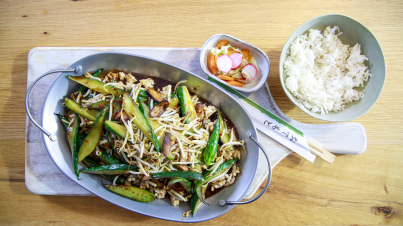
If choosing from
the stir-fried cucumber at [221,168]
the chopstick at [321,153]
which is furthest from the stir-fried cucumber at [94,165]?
the chopstick at [321,153]

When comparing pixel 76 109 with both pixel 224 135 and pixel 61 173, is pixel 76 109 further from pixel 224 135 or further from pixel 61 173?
pixel 224 135

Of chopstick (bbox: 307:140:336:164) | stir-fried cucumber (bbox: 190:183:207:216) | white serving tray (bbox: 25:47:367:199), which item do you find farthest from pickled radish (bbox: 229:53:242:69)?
stir-fried cucumber (bbox: 190:183:207:216)

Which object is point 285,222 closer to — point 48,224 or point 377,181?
point 377,181

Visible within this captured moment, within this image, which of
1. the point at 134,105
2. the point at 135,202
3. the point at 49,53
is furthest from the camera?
the point at 49,53

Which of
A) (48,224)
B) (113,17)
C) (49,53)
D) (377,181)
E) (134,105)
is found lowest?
(48,224)

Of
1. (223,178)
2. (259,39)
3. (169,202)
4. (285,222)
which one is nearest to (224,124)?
(223,178)

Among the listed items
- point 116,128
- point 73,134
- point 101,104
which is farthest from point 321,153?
point 73,134
